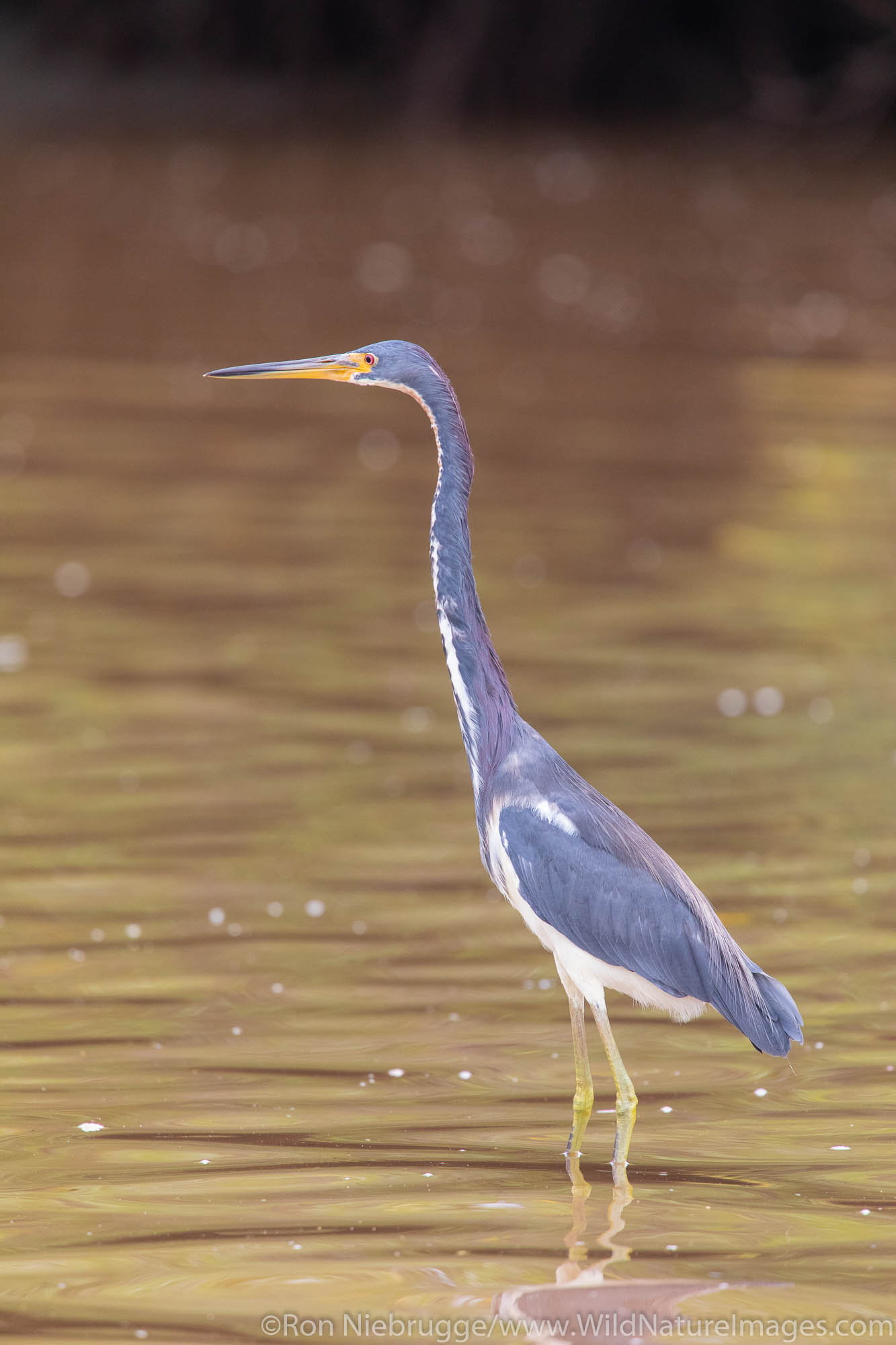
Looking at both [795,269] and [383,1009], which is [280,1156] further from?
[795,269]

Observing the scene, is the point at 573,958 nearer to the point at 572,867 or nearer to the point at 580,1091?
the point at 572,867

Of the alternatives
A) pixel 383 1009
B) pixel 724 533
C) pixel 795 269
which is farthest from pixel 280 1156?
pixel 795 269

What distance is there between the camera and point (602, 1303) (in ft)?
15.2

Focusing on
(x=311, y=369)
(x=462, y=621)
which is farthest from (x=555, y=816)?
(x=311, y=369)

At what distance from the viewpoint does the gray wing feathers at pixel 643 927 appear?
5.20 meters

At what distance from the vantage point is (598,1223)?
4996mm

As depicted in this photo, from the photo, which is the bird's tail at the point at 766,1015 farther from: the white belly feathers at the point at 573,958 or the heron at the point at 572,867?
the white belly feathers at the point at 573,958

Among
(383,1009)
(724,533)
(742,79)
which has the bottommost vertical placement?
(742,79)

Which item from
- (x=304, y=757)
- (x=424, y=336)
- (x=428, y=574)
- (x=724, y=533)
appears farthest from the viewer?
(x=424, y=336)

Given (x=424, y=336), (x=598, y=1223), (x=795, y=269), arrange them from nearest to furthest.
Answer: (x=598, y=1223)
(x=424, y=336)
(x=795, y=269)

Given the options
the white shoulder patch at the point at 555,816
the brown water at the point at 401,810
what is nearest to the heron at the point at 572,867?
the white shoulder patch at the point at 555,816

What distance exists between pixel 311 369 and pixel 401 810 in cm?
251

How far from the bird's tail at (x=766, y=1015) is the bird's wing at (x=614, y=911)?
69 millimetres

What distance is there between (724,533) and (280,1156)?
25.3 ft
